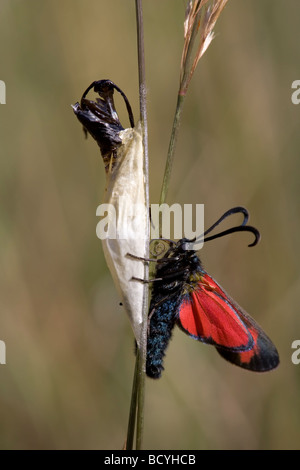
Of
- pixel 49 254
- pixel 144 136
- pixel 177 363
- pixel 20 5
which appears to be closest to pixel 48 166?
pixel 49 254

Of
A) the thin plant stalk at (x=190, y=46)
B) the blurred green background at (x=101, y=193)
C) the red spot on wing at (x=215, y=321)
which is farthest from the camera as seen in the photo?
the blurred green background at (x=101, y=193)

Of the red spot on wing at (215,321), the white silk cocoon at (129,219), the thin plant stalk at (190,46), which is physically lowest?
the red spot on wing at (215,321)

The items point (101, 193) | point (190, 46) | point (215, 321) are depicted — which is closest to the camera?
point (190, 46)

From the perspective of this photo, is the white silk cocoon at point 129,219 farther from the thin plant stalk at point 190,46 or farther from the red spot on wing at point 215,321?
the red spot on wing at point 215,321

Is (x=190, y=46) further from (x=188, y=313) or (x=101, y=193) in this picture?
(x=101, y=193)

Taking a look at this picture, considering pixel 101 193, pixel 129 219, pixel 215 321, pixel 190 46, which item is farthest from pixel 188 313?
pixel 101 193

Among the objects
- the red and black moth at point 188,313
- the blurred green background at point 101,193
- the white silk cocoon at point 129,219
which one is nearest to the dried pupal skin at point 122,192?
the white silk cocoon at point 129,219
